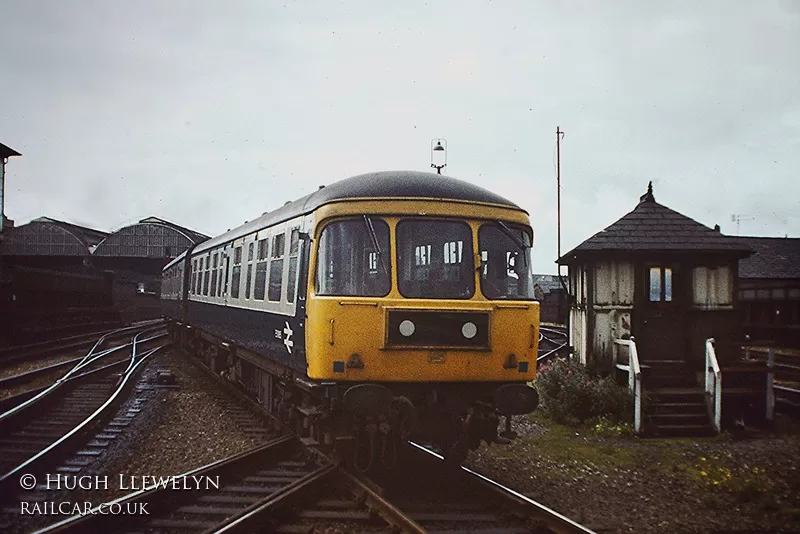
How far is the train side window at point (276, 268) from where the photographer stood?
912 centimetres

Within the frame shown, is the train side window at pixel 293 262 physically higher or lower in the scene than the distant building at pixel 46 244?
lower

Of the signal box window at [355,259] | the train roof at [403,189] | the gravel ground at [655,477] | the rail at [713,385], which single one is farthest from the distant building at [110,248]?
the signal box window at [355,259]

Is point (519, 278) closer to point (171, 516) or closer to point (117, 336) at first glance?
point (171, 516)

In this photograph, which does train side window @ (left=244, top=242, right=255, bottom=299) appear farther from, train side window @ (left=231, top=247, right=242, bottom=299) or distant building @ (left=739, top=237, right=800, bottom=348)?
distant building @ (left=739, top=237, right=800, bottom=348)

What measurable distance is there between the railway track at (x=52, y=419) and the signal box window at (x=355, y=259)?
11.6 ft

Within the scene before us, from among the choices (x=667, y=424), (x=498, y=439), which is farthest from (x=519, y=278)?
(x=667, y=424)

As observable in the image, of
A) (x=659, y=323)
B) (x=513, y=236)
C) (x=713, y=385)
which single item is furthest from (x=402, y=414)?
(x=659, y=323)

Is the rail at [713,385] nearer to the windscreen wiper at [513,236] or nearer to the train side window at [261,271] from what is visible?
the windscreen wiper at [513,236]

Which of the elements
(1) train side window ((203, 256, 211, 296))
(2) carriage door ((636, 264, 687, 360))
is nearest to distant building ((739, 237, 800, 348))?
(2) carriage door ((636, 264, 687, 360))

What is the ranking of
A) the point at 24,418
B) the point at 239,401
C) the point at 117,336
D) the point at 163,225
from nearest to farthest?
the point at 24,418
the point at 239,401
the point at 117,336
the point at 163,225

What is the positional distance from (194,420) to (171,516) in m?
5.27

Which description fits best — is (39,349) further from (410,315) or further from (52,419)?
(410,315)

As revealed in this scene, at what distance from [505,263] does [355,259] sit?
1.58 m

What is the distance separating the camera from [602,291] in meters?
13.4
